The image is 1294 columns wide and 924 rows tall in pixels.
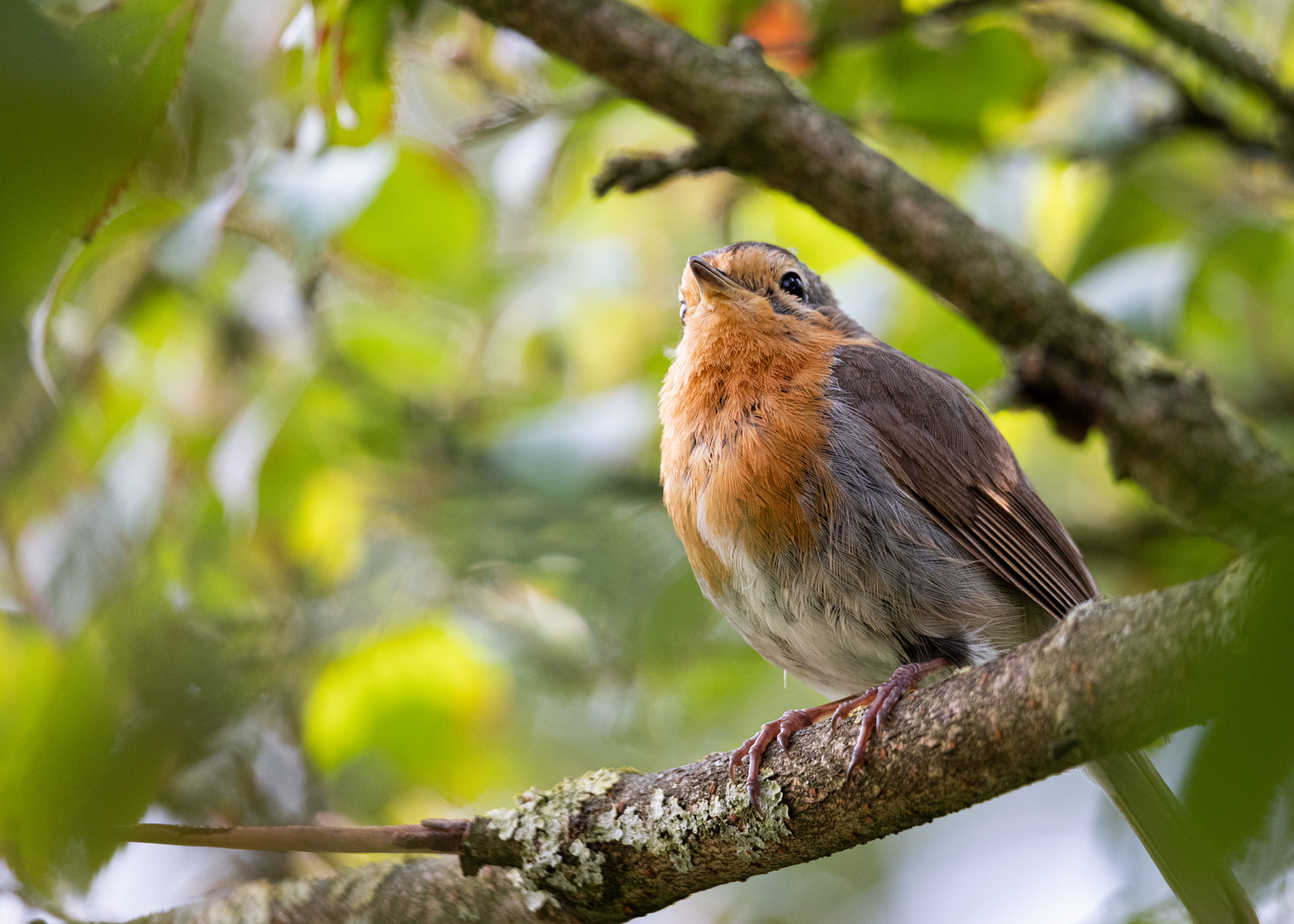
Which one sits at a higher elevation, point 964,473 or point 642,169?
point 642,169

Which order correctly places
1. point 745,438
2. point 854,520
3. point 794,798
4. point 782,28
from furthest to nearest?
point 782,28 < point 745,438 < point 854,520 < point 794,798

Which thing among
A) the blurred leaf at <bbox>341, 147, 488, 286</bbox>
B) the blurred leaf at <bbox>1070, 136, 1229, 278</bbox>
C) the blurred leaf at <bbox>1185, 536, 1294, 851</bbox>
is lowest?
the blurred leaf at <bbox>341, 147, 488, 286</bbox>

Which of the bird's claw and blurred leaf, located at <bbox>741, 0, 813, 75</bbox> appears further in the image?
blurred leaf, located at <bbox>741, 0, 813, 75</bbox>

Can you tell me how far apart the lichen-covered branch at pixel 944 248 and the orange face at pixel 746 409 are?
485 mm

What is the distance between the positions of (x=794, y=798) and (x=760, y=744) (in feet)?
0.63

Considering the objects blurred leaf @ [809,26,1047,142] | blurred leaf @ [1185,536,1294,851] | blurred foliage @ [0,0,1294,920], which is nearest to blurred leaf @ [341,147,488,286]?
blurred foliage @ [0,0,1294,920]

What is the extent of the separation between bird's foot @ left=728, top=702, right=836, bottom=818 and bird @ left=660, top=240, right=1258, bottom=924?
18mm

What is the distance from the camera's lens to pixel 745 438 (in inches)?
119

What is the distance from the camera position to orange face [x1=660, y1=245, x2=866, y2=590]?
2.90m

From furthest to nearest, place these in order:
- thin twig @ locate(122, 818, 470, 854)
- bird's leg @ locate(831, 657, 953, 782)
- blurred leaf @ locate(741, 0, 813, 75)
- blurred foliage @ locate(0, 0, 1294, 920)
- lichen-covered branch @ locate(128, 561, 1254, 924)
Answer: blurred leaf @ locate(741, 0, 813, 75) → blurred foliage @ locate(0, 0, 1294, 920) → bird's leg @ locate(831, 657, 953, 782) → thin twig @ locate(122, 818, 470, 854) → lichen-covered branch @ locate(128, 561, 1254, 924)

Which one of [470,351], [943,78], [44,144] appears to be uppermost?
[44,144]

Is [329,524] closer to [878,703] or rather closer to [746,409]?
[746,409]

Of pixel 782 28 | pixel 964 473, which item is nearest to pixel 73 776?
pixel 964 473

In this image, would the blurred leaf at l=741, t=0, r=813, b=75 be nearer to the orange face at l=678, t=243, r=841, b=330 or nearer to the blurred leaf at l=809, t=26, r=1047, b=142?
the blurred leaf at l=809, t=26, r=1047, b=142
